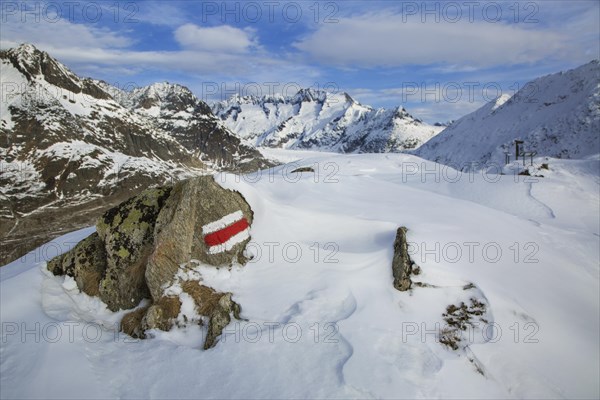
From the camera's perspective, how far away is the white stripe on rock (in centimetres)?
1130

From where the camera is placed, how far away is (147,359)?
8.66m

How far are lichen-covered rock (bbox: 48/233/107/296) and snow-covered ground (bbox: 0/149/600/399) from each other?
33cm

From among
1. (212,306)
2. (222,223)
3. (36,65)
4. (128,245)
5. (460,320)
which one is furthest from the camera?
(36,65)

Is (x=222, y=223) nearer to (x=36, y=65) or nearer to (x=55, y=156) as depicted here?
(x=55, y=156)

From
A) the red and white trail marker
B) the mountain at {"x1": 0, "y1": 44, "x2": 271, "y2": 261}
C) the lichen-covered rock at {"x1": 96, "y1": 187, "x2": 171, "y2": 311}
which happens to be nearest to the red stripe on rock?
the red and white trail marker

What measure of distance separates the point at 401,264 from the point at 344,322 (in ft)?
9.09

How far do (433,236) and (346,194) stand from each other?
5.84 metres

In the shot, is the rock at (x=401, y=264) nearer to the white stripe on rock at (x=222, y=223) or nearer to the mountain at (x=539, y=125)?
the white stripe on rock at (x=222, y=223)

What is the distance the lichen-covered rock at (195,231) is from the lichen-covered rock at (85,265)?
82.8 inches

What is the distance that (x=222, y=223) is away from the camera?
11.5m

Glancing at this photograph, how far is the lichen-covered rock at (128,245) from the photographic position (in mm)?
10641

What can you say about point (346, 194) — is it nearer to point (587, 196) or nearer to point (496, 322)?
point (496, 322)

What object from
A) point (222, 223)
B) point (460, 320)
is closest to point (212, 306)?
point (222, 223)

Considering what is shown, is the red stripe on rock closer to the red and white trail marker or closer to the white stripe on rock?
the red and white trail marker
